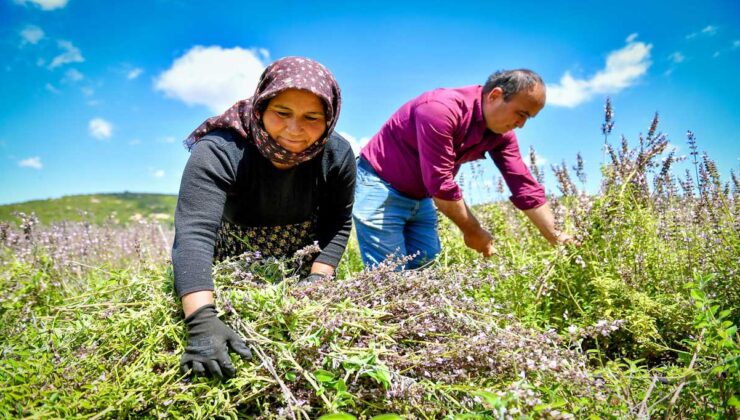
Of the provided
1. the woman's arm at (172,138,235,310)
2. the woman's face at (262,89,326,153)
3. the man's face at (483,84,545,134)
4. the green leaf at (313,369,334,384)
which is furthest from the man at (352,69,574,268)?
the green leaf at (313,369,334,384)

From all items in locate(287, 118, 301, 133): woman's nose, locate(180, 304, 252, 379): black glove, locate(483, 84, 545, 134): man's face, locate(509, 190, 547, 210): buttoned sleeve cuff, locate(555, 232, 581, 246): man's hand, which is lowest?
locate(180, 304, 252, 379): black glove

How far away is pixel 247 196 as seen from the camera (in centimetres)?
203

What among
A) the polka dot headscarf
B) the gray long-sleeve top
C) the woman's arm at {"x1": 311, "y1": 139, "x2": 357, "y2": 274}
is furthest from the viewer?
the woman's arm at {"x1": 311, "y1": 139, "x2": 357, "y2": 274}

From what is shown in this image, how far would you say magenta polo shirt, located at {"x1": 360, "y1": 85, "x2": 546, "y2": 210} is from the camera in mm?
2705

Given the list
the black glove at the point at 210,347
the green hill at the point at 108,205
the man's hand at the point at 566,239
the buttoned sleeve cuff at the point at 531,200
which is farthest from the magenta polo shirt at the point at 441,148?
the green hill at the point at 108,205

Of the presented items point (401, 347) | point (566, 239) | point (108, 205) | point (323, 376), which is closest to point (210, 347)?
point (323, 376)

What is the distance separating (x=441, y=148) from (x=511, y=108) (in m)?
0.56

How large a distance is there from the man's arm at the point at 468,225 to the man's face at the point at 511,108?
0.64m

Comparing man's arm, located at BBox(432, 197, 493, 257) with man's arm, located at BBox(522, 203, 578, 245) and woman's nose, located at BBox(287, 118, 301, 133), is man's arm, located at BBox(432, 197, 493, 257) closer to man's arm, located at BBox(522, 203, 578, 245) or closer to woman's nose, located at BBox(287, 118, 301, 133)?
man's arm, located at BBox(522, 203, 578, 245)

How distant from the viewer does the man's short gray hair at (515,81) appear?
2.67 meters

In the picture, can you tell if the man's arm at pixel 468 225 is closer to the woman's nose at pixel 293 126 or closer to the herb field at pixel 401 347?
the herb field at pixel 401 347

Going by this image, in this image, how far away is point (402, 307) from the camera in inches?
56.2

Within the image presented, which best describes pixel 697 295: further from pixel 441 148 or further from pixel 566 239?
pixel 441 148

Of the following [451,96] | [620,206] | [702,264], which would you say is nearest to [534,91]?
[451,96]
